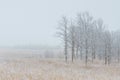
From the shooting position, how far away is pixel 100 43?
Result: 51.8m

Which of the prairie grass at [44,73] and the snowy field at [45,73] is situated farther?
the snowy field at [45,73]

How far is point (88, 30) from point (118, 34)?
30.8 meters

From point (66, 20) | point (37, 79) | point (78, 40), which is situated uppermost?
point (66, 20)

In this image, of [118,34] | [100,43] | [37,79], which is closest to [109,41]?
[100,43]

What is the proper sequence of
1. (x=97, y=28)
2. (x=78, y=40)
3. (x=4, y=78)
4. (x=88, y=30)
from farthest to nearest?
(x=97, y=28)
(x=78, y=40)
(x=88, y=30)
(x=4, y=78)

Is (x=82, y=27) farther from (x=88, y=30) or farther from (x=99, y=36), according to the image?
(x=99, y=36)

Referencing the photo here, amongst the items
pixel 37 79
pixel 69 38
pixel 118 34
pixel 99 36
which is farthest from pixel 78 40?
pixel 37 79

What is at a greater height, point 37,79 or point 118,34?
point 118,34

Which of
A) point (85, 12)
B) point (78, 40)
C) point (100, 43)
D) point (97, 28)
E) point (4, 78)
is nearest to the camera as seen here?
point (4, 78)

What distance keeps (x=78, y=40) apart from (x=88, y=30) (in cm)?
621

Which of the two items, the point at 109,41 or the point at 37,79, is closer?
the point at 37,79

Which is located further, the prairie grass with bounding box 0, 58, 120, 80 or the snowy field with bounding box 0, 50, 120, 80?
the snowy field with bounding box 0, 50, 120, 80

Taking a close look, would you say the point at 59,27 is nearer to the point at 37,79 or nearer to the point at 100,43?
the point at 100,43

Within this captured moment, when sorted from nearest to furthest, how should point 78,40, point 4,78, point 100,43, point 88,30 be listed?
point 4,78 → point 88,30 → point 78,40 → point 100,43
